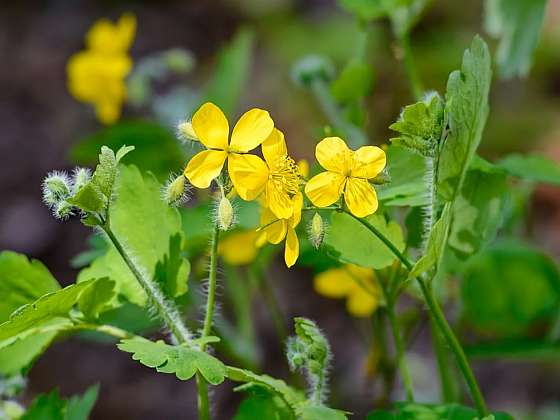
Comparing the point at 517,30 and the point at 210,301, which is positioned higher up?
the point at 517,30

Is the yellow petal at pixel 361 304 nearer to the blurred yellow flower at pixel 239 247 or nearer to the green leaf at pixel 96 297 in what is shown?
the blurred yellow flower at pixel 239 247

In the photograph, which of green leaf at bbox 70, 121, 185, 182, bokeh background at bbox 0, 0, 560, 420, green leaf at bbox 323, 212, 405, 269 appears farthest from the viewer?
bokeh background at bbox 0, 0, 560, 420

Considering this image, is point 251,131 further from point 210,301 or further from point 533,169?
point 533,169

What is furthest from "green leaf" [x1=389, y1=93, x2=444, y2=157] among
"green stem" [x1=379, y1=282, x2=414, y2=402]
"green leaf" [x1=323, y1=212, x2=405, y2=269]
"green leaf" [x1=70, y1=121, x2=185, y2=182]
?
"green leaf" [x1=70, y1=121, x2=185, y2=182]

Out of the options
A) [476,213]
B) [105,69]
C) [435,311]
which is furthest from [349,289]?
[105,69]

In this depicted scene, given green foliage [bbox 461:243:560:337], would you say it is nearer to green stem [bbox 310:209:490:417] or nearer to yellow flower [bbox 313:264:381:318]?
yellow flower [bbox 313:264:381:318]

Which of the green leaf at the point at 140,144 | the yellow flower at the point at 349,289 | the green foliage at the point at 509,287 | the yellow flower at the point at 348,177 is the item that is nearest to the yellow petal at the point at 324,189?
the yellow flower at the point at 348,177

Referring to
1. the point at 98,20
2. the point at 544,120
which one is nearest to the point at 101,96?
the point at 544,120
